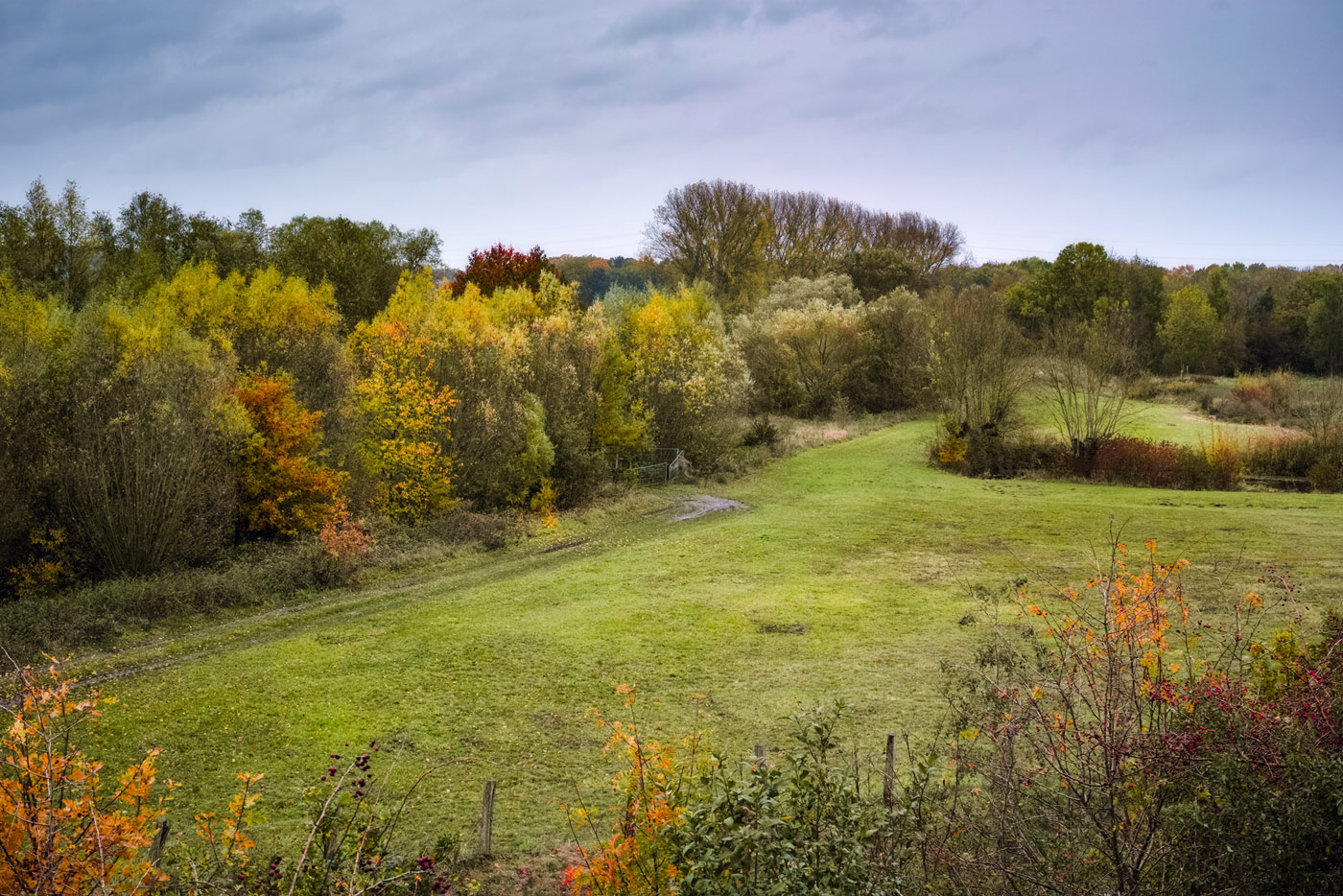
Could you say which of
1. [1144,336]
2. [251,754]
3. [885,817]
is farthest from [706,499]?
[1144,336]

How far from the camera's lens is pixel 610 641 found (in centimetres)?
1590

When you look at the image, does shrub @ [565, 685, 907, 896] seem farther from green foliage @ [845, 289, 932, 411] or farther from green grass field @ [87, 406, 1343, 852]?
green foliage @ [845, 289, 932, 411]

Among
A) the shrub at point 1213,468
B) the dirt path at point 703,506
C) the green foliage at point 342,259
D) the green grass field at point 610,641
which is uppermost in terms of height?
the green foliage at point 342,259

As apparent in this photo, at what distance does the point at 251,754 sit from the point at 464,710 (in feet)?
9.54

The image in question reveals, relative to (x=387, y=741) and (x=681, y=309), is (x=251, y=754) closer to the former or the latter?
(x=387, y=741)

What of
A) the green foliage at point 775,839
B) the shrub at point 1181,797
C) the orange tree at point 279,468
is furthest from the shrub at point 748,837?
the orange tree at point 279,468

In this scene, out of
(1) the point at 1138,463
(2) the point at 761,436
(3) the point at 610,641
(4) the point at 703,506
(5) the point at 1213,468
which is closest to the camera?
(3) the point at 610,641

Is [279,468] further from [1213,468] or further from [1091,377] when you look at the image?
[1213,468]

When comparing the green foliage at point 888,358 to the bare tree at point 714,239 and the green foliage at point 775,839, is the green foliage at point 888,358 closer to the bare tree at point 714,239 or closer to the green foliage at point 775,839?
the bare tree at point 714,239

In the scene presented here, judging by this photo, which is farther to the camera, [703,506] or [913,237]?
[913,237]

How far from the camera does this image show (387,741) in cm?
1182

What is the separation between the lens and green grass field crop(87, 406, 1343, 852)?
11.5m

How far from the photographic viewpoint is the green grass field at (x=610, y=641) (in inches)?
452

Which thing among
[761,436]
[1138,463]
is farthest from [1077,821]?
[761,436]
